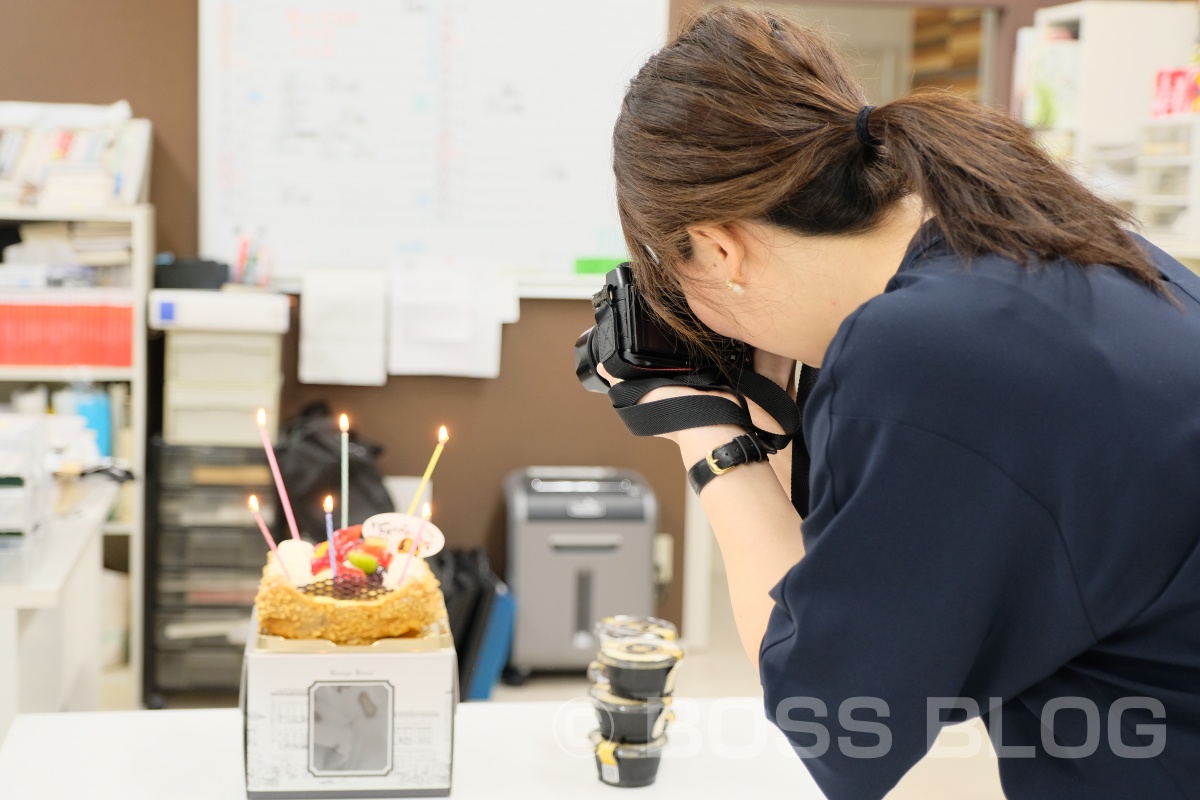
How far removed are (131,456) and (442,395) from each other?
92 cm

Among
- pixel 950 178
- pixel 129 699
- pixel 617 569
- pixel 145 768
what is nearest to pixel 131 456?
pixel 129 699

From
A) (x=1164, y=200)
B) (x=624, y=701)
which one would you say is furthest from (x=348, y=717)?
(x=1164, y=200)

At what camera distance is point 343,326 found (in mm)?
3533

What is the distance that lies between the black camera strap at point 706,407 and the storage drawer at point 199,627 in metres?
2.44

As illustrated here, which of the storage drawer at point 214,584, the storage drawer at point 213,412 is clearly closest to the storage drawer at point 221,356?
the storage drawer at point 213,412

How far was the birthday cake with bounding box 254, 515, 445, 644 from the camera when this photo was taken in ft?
4.15

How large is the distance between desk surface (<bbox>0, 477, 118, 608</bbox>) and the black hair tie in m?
1.34

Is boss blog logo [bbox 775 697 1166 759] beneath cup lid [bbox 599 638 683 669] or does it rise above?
above

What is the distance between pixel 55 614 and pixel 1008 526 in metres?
1.60

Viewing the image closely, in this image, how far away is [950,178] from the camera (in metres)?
0.92

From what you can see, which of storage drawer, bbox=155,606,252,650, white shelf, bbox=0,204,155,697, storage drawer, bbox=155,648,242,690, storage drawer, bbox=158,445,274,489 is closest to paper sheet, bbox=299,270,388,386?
storage drawer, bbox=158,445,274,489

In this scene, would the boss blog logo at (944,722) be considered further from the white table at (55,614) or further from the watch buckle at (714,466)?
the white table at (55,614)

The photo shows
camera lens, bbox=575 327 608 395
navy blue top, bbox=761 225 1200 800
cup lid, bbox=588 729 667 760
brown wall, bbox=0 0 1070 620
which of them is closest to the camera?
navy blue top, bbox=761 225 1200 800

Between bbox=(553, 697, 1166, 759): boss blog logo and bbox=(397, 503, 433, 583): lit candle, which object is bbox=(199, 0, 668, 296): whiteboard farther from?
bbox=(553, 697, 1166, 759): boss blog logo
